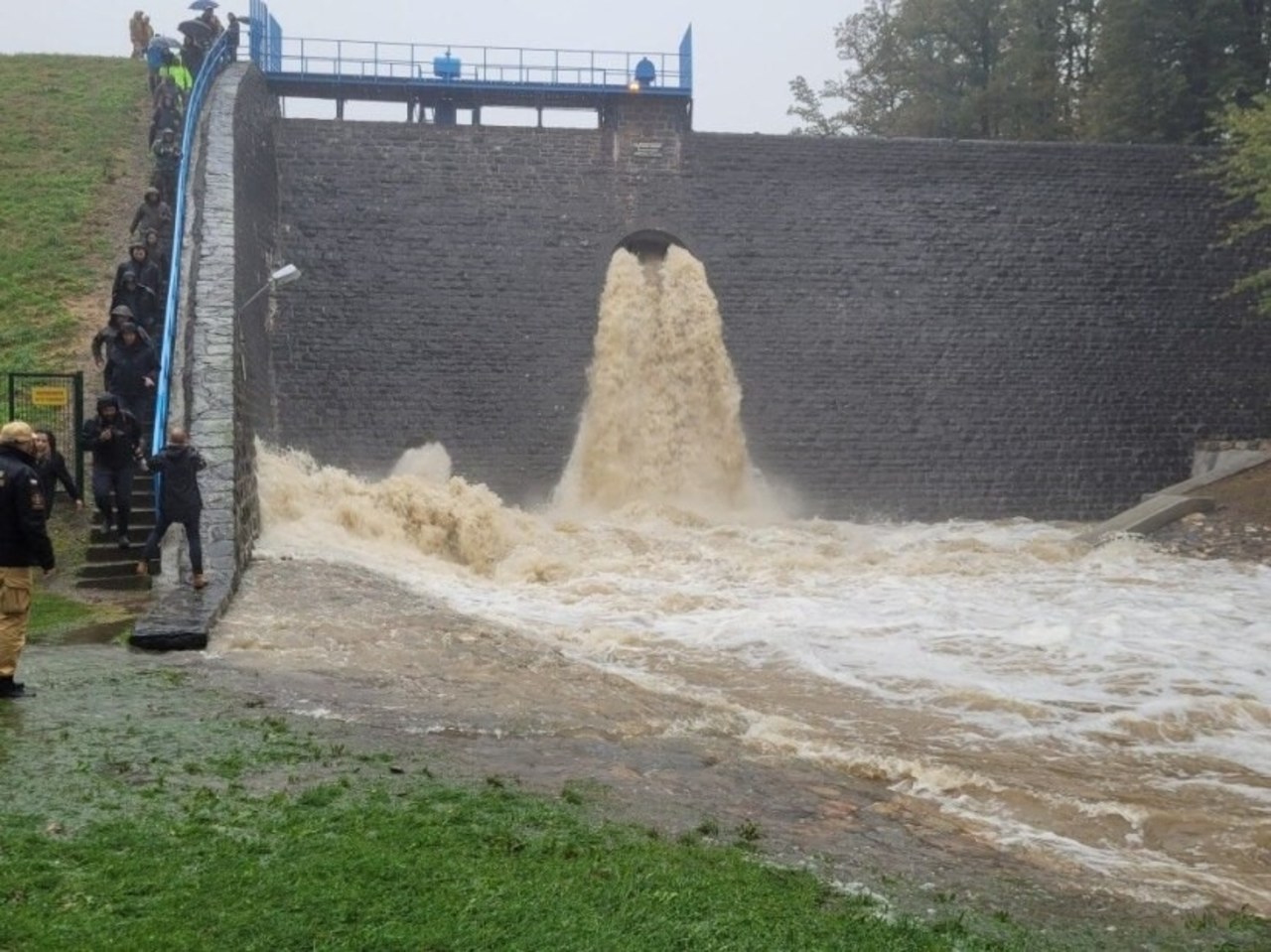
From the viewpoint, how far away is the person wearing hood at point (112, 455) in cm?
1039

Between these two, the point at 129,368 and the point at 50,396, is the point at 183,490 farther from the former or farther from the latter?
the point at 50,396

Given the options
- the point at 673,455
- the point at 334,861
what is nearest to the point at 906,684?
the point at 334,861

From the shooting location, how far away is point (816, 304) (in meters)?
20.1

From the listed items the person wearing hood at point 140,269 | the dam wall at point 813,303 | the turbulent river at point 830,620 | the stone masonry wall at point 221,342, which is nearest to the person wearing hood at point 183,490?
the stone masonry wall at point 221,342

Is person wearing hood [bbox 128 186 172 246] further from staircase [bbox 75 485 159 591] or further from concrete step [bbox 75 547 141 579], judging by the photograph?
concrete step [bbox 75 547 141 579]

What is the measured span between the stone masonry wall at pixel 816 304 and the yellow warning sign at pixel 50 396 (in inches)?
241

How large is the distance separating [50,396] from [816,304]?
11.5 m

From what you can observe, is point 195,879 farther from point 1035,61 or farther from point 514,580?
point 1035,61

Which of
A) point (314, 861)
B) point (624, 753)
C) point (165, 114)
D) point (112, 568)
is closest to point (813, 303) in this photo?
point (165, 114)

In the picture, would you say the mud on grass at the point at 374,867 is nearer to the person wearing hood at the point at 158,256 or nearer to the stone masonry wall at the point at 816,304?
the person wearing hood at the point at 158,256

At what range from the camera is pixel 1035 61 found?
29531mm

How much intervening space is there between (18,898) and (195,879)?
49cm

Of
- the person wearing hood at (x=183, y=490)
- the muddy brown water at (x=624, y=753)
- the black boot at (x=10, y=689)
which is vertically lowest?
the muddy brown water at (x=624, y=753)

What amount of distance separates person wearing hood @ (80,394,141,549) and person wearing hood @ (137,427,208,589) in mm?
1066
